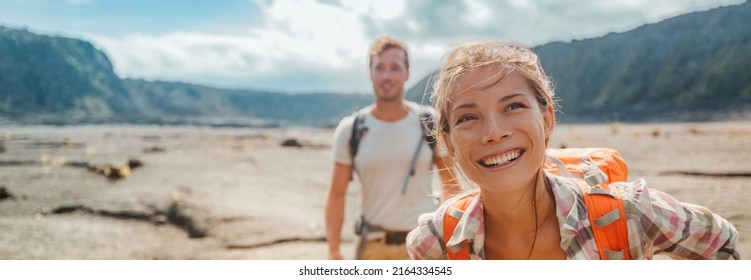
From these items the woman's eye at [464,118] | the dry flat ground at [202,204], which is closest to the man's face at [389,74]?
the woman's eye at [464,118]

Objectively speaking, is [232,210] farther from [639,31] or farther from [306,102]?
[306,102]

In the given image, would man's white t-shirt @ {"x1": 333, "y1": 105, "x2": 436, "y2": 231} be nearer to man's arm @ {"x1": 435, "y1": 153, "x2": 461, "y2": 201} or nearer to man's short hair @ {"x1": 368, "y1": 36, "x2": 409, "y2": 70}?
man's arm @ {"x1": 435, "y1": 153, "x2": 461, "y2": 201}

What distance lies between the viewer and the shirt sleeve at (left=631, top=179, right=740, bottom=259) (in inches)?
36.0

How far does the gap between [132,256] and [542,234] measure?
275 centimetres

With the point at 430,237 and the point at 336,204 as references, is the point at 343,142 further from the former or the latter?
the point at 430,237

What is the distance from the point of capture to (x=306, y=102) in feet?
224

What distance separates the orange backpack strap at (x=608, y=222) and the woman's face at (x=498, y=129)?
130 mm

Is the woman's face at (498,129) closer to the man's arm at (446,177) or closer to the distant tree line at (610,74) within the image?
the distant tree line at (610,74)

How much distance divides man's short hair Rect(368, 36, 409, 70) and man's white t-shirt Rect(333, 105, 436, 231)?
22cm

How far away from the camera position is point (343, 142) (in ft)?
6.51

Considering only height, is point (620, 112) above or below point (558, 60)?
below

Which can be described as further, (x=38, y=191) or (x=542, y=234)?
(x=38, y=191)
